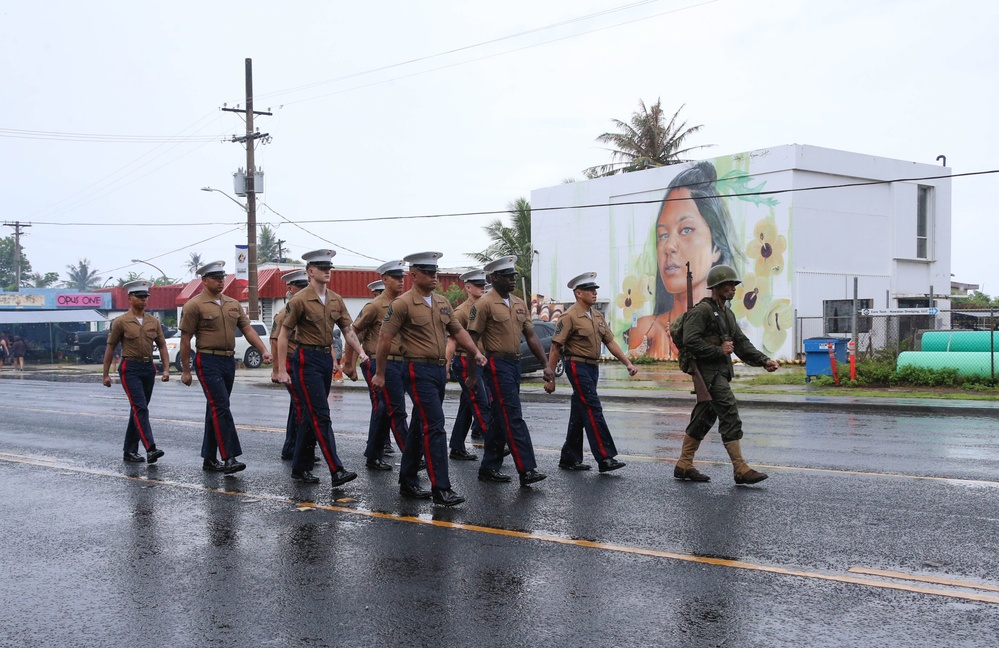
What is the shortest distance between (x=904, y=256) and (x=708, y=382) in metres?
28.1

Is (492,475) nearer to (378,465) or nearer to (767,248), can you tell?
(378,465)

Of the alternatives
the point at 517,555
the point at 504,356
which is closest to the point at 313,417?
the point at 504,356

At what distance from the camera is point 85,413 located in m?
16.7

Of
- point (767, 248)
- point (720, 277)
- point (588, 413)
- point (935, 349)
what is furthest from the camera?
point (767, 248)

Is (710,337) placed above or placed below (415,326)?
below

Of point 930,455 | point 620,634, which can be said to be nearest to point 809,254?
point 930,455

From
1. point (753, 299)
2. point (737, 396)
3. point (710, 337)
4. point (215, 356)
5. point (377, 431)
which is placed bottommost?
point (737, 396)

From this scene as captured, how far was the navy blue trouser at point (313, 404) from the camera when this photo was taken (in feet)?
27.6

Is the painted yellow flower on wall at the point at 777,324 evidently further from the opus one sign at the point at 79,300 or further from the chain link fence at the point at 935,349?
the opus one sign at the point at 79,300

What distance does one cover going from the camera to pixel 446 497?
7.59 meters

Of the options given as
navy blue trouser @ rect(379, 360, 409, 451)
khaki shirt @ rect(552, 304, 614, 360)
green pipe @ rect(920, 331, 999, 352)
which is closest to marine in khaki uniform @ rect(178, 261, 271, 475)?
navy blue trouser @ rect(379, 360, 409, 451)

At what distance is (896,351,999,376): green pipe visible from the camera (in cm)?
1988

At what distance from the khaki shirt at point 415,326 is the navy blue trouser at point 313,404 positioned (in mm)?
1048

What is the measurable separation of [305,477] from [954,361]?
16093 mm
